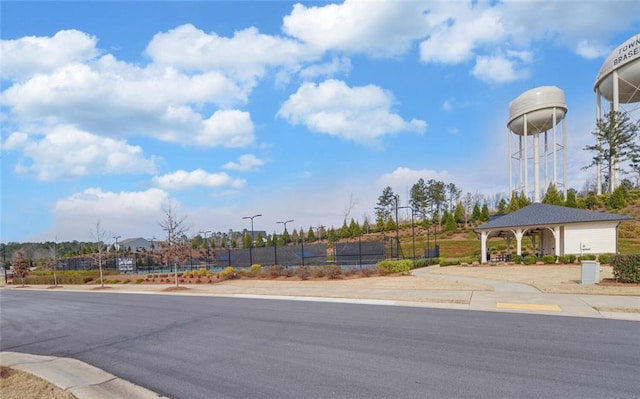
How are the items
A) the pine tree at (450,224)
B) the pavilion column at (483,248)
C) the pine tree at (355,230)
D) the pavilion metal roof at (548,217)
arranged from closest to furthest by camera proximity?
the pavilion metal roof at (548,217) → the pavilion column at (483,248) → the pine tree at (450,224) → the pine tree at (355,230)

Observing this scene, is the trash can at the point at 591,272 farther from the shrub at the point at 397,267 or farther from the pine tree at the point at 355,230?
the pine tree at the point at 355,230

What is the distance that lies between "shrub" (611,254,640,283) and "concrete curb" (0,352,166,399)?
16.7m

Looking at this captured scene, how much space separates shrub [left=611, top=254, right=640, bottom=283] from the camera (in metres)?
14.6

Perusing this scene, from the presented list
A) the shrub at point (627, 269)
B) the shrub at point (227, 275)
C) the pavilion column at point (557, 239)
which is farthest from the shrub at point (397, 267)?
the pavilion column at point (557, 239)

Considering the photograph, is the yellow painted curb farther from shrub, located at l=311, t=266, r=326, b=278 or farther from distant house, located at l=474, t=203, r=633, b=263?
distant house, located at l=474, t=203, r=633, b=263

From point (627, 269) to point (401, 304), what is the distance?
910cm

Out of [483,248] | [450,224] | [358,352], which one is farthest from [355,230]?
[358,352]

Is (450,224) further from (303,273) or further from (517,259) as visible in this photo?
(303,273)

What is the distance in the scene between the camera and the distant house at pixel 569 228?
26.9m

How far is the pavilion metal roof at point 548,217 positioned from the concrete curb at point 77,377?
28838 millimetres

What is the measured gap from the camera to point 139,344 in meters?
8.48

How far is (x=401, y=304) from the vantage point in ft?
42.3

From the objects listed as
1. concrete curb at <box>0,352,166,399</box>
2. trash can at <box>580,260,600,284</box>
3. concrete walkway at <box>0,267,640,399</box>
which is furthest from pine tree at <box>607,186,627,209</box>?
concrete curb at <box>0,352,166,399</box>

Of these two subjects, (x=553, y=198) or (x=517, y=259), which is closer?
(x=517, y=259)
